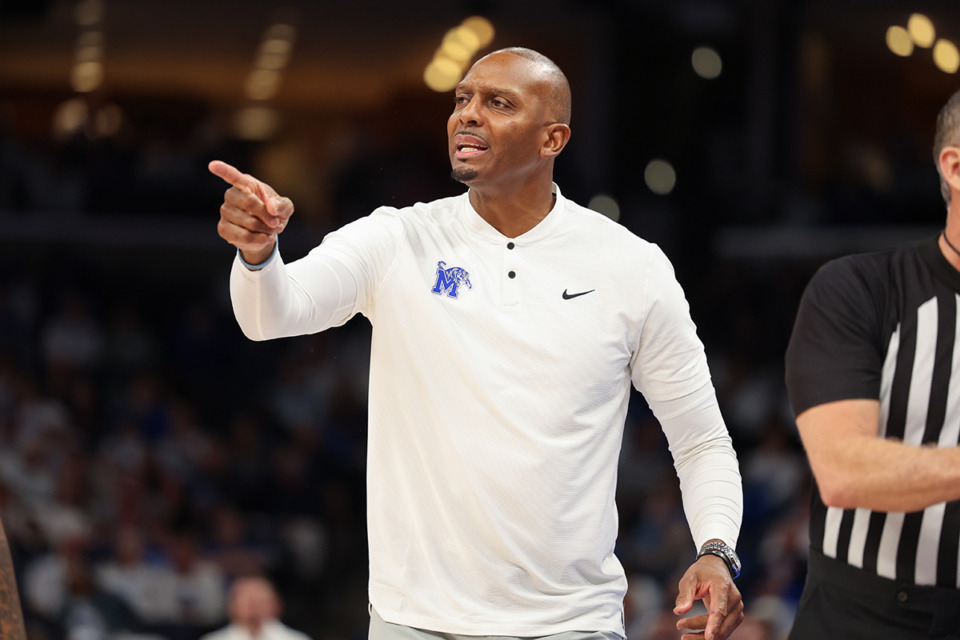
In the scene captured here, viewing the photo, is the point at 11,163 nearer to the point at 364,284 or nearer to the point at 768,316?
the point at 768,316

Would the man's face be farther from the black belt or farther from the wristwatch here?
the black belt

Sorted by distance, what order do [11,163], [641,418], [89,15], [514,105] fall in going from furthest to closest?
[89,15], [11,163], [641,418], [514,105]

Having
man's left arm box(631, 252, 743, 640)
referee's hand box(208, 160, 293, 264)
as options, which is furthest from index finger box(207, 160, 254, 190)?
man's left arm box(631, 252, 743, 640)

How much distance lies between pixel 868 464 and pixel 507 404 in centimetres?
86

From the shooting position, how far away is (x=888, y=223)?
11547mm

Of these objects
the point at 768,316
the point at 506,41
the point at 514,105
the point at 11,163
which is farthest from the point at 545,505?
the point at 11,163

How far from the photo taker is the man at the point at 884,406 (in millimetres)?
2539

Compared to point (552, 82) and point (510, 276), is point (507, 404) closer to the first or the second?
point (510, 276)

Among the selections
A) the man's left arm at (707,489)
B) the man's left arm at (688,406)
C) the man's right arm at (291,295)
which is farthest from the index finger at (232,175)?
the man's left arm at (707,489)

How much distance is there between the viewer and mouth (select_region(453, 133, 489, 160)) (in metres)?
3.02

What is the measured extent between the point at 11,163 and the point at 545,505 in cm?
1179

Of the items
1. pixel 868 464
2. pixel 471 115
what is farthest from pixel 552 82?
pixel 868 464

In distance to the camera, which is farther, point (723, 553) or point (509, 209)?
point (509, 209)

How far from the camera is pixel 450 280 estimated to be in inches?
117
